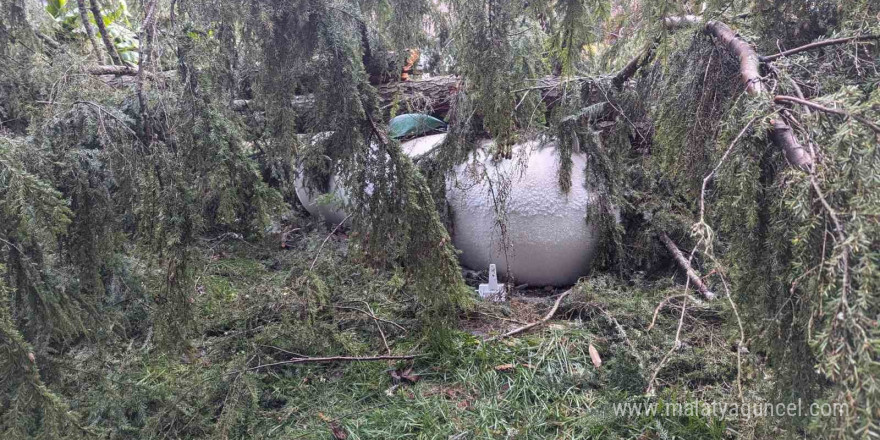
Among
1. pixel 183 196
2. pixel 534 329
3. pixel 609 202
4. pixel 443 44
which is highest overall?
pixel 443 44

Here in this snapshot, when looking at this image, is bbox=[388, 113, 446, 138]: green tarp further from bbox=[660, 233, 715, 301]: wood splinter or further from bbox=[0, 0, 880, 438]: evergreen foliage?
bbox=[660, 233, 715, 301]: wood splinter

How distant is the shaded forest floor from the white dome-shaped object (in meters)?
0.34

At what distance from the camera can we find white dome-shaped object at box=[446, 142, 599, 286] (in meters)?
4.14

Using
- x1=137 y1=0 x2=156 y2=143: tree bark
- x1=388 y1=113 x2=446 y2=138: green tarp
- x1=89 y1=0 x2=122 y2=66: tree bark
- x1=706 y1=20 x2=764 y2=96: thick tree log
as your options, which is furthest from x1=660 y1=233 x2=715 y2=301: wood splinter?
x1=89 y1=0 x2=122 y2=66: tree bark

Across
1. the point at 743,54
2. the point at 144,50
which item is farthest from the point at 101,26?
the point at 743,54

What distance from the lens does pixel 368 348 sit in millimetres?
3402

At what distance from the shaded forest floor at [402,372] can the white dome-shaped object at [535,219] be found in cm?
34

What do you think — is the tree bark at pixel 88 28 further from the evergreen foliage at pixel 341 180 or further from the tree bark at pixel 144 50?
the tree bark at pixel 144 50

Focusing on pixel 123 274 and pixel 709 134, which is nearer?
pixel 709 134

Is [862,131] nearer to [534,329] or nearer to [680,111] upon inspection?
[680,111]

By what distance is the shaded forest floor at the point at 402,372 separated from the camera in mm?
2621

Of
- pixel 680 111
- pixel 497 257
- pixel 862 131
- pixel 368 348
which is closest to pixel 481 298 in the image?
pixel 497 257

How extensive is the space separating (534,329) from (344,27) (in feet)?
7.02

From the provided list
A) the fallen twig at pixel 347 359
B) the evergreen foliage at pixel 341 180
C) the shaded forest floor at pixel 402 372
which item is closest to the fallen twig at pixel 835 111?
the evergreen foliage at pixel 341 180
